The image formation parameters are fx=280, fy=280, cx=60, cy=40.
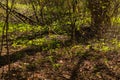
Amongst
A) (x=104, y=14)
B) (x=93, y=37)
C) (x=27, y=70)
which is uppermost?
(x=104, y=14)

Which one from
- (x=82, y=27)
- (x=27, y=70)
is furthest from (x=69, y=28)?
(x=27, y=70)

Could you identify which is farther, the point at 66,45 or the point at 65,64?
the point at 66,45

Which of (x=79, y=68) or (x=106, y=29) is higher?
(x=106, y=29)

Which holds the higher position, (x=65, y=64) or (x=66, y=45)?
(x=66, y=45)

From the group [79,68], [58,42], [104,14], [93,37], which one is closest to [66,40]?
[58,42]

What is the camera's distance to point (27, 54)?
718cm

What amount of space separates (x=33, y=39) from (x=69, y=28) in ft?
4.12

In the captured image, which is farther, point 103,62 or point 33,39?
point 33,39

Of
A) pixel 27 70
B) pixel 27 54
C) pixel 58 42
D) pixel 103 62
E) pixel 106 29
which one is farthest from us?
pixel 106 29

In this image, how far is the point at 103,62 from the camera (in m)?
6.70

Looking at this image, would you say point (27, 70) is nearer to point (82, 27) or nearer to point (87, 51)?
point (87, 51)

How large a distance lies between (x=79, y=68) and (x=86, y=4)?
106 inches

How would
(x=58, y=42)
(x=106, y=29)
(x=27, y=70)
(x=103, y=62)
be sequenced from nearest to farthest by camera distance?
(x=27, y=70)
(x=103, y=62)
(x=58, y=42)
(x=106, y=29)

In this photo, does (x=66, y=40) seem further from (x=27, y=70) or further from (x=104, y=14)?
(x=27, y=70)
